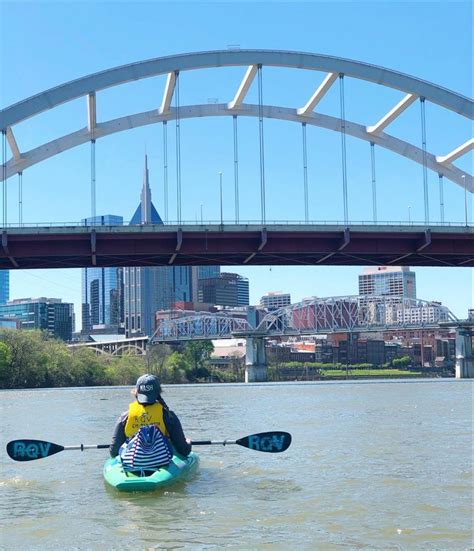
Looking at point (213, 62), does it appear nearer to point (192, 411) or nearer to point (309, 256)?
point (309, 256)

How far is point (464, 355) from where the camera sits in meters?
117

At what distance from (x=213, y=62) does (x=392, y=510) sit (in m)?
39.7

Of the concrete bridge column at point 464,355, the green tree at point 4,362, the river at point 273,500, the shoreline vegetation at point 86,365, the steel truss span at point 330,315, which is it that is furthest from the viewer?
the steel truss span at point 330,315

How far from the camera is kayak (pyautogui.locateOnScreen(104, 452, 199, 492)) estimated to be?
533 inches

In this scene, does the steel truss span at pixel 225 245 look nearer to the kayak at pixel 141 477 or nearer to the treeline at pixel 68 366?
the kayak at pixel 141 477

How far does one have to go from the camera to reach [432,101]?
52.7 m

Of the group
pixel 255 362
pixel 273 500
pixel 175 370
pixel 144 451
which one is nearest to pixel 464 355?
pixel 255 362

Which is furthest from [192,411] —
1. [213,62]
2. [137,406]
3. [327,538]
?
[327,538]

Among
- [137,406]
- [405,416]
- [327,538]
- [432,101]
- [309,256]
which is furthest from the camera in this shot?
[432,101]

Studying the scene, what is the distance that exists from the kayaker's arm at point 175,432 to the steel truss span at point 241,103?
35.5 m

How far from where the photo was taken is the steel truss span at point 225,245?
4347 centimetres

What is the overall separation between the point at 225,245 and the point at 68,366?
4244 cm

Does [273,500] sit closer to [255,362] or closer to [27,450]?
[27,450]

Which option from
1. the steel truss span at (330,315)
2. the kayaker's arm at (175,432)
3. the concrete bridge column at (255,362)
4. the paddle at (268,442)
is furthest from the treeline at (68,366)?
the kayaker's arm at (175,432)
